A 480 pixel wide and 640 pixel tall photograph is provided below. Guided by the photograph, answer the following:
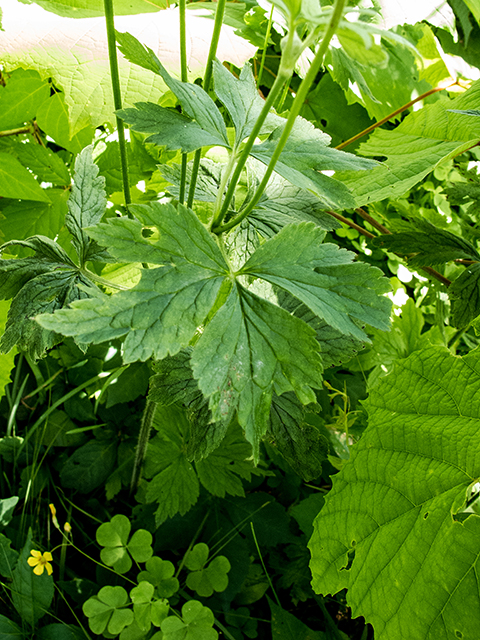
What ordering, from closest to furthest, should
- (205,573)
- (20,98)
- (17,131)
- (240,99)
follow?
(240,99)
(205,573)
(20,98)
(17,131)

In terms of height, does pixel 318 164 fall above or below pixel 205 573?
above

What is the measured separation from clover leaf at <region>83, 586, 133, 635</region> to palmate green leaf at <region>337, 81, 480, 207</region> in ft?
3.46

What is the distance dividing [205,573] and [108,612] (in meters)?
0.24

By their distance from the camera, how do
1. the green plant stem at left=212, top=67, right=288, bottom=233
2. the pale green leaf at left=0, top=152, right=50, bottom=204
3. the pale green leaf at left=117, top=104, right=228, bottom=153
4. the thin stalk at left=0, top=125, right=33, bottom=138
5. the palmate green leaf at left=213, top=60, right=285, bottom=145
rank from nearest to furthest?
the green plant stem at left=212, top=67, right=288, bottom=233, the pale green leaf at left=117, top=104, right=228, bottom=153, the palmate green leaf at left=213, top=60, right=285, bottom=145, the pale green leaf at left=0, top=152, right=50, bottom=204, the thin stalk at left=0, top=125, right=33, bottom=138

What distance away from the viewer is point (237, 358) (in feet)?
2.02

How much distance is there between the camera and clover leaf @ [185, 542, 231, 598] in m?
1.12

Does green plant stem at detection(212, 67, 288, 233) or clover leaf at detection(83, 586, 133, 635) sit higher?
green plant stem at detection(212, 67, 288, 233)

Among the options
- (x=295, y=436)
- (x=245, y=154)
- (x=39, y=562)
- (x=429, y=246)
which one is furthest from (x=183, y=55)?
(x=39, y=562)

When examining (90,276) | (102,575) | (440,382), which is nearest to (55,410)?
(102,575)

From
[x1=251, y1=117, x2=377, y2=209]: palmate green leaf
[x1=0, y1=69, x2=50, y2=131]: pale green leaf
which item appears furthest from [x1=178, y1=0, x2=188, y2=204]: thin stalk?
[x1=0, y1=69, x2=50, y2=131]: pale green leaf

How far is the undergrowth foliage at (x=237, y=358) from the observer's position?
2.04 feet

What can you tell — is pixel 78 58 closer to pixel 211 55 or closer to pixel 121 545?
pixel 211 55

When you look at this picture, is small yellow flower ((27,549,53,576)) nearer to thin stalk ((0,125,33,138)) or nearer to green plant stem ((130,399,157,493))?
green plant stem ((130,399,157,493))

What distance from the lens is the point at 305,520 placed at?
125 centimetres
